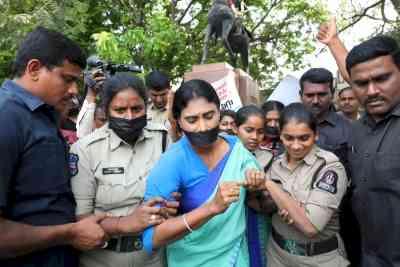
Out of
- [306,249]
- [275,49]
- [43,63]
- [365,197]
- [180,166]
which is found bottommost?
[306,249]

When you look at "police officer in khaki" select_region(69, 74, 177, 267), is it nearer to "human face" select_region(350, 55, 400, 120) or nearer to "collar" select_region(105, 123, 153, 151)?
"collar" select_region(105, 123, 153, 151)

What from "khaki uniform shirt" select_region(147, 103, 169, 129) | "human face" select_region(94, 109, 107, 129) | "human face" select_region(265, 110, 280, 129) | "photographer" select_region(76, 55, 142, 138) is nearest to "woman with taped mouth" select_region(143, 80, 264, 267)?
"human face" select_region(265, 110, 280, 129)

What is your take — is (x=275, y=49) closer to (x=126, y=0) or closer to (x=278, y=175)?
(x=126, y=0)

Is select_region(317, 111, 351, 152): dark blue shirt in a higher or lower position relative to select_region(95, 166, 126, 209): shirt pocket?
higher

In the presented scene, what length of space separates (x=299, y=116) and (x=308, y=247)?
74 cm

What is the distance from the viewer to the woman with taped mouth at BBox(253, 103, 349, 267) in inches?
93.5

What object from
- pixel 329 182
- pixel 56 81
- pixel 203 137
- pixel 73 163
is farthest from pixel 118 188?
pixel 329 182

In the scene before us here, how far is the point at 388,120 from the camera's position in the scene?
2.11 metres

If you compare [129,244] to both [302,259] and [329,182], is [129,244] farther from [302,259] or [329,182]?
[329,182]

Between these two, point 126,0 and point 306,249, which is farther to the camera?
point 126,0

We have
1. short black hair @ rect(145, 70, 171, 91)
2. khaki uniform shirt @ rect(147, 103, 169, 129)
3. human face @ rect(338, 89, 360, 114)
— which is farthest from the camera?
human face @ rect(338, 89, 360, 114)

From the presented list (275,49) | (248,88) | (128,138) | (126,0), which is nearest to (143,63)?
(126,0)

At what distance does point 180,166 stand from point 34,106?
2.26 feet

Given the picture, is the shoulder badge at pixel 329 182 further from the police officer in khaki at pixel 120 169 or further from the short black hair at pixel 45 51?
the short black hair at pixel 45 51
